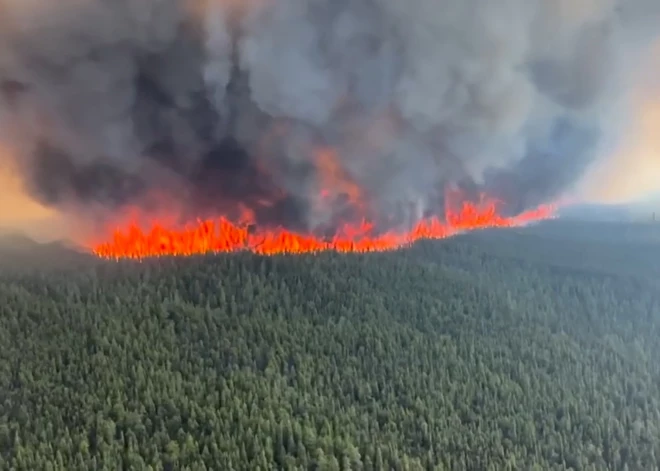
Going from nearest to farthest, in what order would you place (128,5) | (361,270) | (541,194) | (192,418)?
(192,418) → (128,5) → (361,270) → (541,194)

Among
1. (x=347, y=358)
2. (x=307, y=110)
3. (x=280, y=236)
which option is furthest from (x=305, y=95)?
(x=347, y=358)

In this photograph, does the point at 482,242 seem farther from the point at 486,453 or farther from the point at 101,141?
the point at 101,141

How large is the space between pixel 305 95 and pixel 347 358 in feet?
5.44

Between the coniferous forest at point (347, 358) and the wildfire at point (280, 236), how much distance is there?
80 mm

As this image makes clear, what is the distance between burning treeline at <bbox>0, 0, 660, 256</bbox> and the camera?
405 centimetres

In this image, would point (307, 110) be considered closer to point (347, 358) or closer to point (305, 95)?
point (305, 95)

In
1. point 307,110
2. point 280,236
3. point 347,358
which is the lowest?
point 347,358

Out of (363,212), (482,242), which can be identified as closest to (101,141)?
(363,212)

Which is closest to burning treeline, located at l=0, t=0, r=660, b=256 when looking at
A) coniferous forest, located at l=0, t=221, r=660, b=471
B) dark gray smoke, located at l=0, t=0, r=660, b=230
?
dark gray smoke, located at l=0, t=0, r=660, b=230

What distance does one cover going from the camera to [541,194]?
507 centimetres

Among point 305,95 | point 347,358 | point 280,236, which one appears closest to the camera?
point 347,358

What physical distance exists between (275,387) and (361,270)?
987 mm

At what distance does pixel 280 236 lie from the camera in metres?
4.68

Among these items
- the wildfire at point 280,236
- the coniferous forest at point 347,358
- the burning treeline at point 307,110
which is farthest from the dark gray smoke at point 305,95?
the coniferous forest at point 347,358
